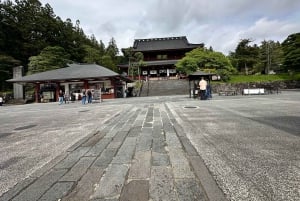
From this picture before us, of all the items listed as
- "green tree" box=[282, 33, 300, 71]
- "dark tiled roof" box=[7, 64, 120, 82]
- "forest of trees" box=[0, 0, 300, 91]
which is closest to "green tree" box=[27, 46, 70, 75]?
"forest of trees" box=[0, 0, 300, 91]

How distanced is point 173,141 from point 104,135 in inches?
82.8

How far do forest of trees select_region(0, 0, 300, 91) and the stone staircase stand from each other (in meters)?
2.93

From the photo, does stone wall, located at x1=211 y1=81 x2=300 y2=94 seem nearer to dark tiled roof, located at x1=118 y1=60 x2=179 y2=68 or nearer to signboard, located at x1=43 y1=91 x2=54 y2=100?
dark tiled roof, located at x1=118 y1=60 x2=179 y2=68

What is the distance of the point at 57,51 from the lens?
46469mm

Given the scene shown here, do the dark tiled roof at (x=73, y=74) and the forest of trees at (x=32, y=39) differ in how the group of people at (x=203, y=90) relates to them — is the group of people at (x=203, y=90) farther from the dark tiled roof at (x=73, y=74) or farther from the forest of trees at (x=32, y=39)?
the forest of trees at (x=32, y=39)

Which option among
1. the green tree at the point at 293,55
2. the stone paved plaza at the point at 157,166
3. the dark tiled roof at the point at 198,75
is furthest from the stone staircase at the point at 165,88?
the stone paved plaza at the point at 157,166

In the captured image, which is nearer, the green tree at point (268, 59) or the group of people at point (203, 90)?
the group of people at point (203, 90)

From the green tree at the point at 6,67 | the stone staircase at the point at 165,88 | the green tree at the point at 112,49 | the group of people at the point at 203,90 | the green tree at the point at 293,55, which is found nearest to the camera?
the group of people at the point at 203,90

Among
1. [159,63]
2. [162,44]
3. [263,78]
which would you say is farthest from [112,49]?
[263,78]

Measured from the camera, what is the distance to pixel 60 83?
35.2 meters

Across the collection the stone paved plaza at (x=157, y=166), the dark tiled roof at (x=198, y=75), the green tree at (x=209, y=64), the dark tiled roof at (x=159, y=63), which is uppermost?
the dark tiled roof at (x=159, y=63)

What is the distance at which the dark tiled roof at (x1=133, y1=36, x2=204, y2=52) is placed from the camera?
53875 millimetres

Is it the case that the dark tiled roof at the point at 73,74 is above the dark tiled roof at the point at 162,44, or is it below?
below

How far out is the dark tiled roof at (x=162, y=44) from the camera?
53.9 meters
